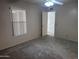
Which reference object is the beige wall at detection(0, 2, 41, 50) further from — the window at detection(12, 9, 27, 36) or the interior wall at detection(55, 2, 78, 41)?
the interior wall at detection(55, 2, 78, 41)

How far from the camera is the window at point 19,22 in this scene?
4.73 m

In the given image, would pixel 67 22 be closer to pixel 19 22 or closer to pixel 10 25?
pixel 19 22

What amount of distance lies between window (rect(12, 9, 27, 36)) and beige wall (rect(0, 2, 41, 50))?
25cm

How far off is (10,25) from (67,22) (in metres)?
3.54

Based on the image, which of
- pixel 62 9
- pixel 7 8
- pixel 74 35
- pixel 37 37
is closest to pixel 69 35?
pixel 74 35

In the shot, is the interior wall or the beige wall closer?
the beige wall

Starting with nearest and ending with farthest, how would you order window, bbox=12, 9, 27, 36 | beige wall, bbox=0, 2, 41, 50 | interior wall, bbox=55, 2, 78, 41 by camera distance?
beige wall, bbox=0, 2, 41, 50 → window, bbox=12, 9, 27, 36 → interior wall, bbox=55, 2, 78, 41

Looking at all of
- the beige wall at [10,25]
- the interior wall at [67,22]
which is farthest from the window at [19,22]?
the interior wall at [67,22]

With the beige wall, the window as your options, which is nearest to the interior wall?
the beige wall

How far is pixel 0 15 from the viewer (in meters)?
4.13

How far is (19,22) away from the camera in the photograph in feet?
16.4

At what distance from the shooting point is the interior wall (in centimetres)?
526

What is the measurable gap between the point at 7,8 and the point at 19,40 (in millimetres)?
1943

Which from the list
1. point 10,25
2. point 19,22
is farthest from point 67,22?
point 10,25
